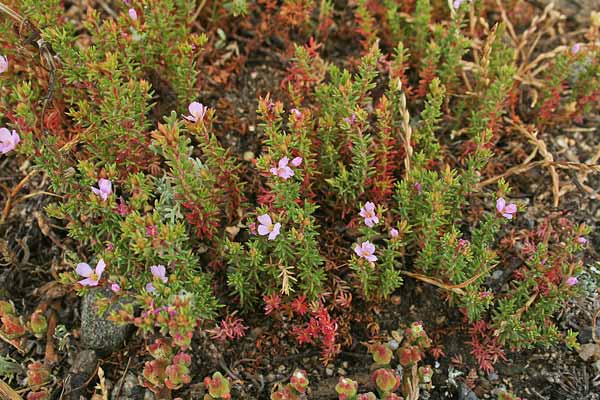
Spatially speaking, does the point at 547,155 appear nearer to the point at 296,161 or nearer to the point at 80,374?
the point at 296,161

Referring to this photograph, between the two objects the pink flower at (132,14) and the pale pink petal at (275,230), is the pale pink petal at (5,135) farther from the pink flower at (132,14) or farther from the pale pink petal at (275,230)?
the pale pink petal at (275,230)

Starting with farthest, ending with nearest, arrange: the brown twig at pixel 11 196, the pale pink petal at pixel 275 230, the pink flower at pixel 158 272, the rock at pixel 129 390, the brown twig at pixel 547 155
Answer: the brown twig at pixel 547 155 → the brown twig at pixel 11 196 → the rock at pixel 129 390 → the pale pink petal at pixel 275 230 → the pink flower at pixel 158 272

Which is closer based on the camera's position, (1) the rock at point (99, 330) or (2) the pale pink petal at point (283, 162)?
(2) the pale pink petal at point (283, 162)

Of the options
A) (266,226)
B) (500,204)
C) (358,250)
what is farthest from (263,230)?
(500,204)

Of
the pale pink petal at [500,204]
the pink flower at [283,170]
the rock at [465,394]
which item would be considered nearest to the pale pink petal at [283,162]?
the pink flower at [283,170]

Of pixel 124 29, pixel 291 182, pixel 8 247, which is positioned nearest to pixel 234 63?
pixel 124 29

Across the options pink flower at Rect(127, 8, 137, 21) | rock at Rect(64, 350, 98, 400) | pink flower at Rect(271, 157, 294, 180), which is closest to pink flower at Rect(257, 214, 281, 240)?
pink flower at Rect(271, 157, 294, 180)
